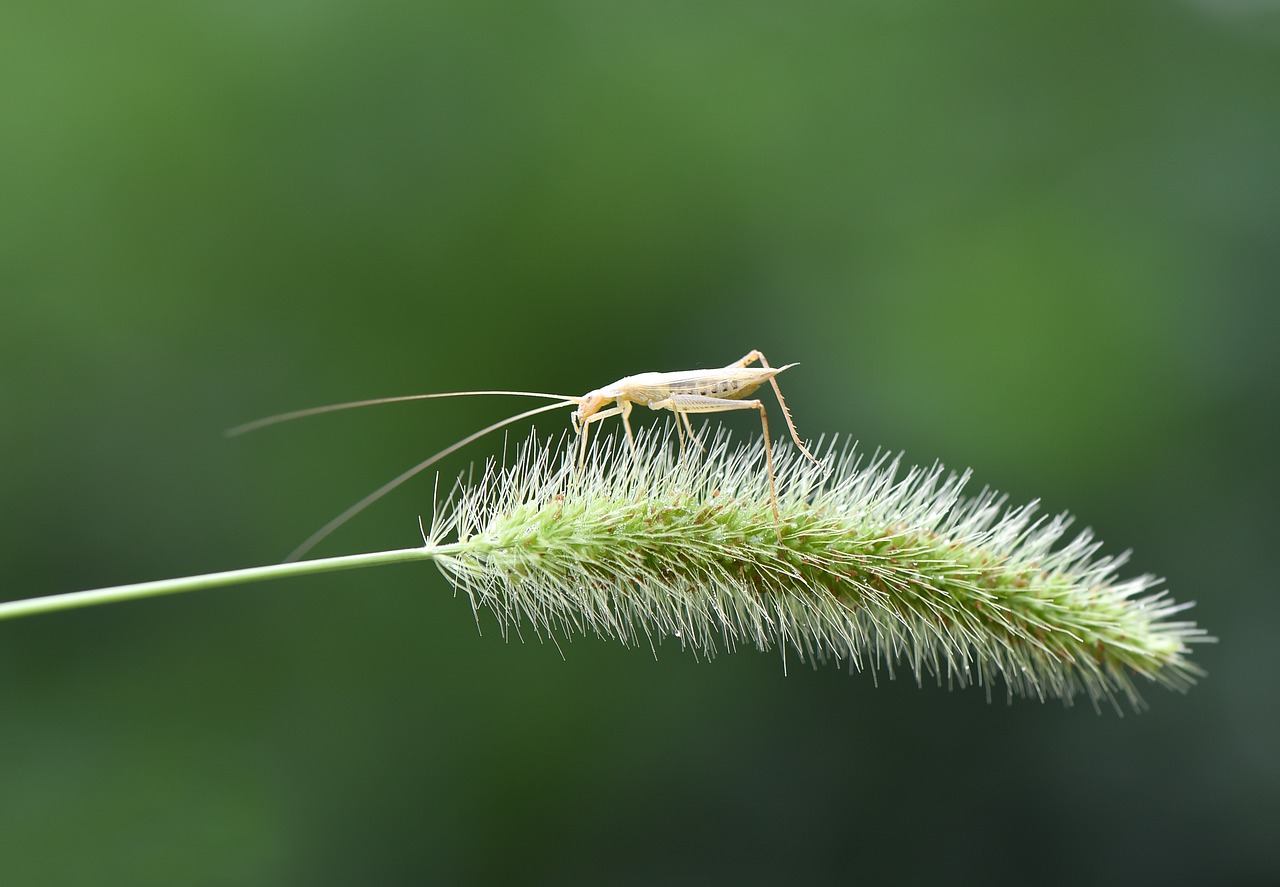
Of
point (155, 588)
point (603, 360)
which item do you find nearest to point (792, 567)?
point (155, 588)

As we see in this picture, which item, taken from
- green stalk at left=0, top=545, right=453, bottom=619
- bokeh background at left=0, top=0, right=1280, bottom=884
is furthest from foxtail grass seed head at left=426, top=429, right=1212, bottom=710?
bokeh background at left=0, top=0, right=1280, bottom=884

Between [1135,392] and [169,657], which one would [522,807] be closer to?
[169,657]

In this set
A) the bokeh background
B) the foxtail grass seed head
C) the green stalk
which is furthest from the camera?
the bokeh background

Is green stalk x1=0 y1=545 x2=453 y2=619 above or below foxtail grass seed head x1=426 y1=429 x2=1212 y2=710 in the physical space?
below

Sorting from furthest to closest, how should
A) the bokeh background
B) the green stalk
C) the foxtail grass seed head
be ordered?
the bokeh background < the foxtail grass seed head < the green stalk

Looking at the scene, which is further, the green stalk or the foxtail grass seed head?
the foxtail grass seed head

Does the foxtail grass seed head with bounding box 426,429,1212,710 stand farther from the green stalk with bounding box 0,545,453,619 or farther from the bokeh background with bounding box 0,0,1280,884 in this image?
the bokeh background with bounding box 0,0,1280,884

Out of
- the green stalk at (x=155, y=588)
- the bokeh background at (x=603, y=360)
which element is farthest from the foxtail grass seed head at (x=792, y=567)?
the bokeh background at (x=603, y=360)
